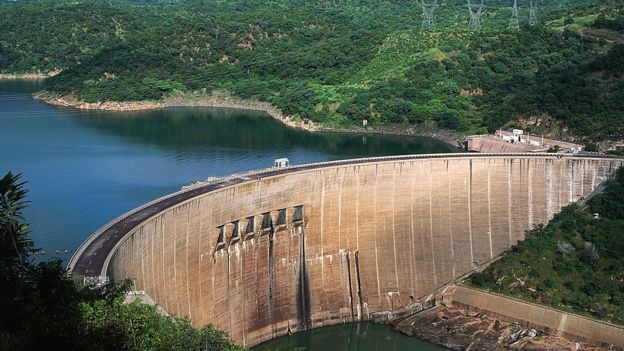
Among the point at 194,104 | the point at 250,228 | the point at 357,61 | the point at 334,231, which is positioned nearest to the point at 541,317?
the point at 334,231

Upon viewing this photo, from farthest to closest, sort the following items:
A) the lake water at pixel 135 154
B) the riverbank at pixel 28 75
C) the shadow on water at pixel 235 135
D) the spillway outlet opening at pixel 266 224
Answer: the riverbank at pixel 28 75
the shadow on water at pixel 235 135
the lake water at pixel 135 154
the spillway outlet opening at pixel 266 224

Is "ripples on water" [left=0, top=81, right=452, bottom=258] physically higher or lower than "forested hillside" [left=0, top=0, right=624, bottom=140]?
lower

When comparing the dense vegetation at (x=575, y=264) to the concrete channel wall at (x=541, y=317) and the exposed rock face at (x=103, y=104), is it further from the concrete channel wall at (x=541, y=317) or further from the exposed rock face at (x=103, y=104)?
the exposed rock face at (x=103, y=104)

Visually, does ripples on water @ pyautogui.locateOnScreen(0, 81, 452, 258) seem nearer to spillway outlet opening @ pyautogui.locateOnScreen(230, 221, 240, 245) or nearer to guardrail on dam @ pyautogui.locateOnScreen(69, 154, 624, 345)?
spillway outlet opening @ pyautogui.locateOnScreen(230, 221, 240, 245)

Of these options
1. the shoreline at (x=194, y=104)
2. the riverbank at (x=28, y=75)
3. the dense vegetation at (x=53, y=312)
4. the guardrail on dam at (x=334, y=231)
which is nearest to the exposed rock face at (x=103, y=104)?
the shoreline at (x=194, y=104)

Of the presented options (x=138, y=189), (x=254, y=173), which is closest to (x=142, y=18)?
(x=138, y=189)

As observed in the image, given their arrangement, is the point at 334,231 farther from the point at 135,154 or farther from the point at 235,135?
the point at 235,135

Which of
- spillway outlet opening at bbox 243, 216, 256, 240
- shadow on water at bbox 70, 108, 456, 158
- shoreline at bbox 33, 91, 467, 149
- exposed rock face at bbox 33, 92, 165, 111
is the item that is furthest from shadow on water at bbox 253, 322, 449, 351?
exposed rock face at bbox 33, 92, 165, 111
